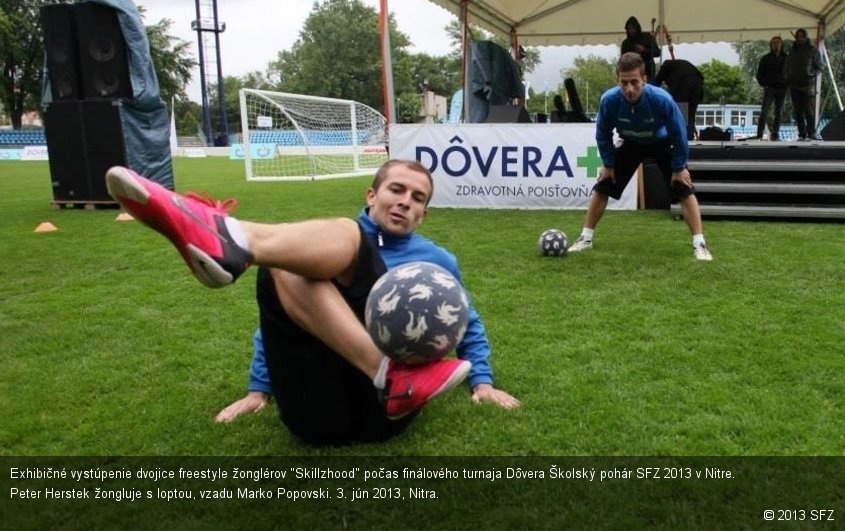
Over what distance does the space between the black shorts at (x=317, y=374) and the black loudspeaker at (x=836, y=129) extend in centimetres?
923

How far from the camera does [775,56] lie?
12.1 m

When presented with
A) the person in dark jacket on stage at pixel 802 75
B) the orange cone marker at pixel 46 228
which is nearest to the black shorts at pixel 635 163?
the orange cone marker at pixel 46 228

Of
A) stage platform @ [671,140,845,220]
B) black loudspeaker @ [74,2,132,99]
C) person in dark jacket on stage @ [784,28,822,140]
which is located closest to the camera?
stage platform @ [671,140,845,220]

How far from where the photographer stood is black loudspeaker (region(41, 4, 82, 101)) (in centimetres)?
1066

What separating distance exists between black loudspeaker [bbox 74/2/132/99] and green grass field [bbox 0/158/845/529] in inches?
205

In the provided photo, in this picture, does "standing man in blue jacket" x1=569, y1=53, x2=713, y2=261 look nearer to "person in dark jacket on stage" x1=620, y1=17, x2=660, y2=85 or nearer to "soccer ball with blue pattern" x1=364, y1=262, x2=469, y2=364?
"soccer ball with blue pattern" x1=364, y1=262, x2=469, y2=364

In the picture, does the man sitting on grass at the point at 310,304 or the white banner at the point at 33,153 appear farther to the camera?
the white banner at the point at 33,153

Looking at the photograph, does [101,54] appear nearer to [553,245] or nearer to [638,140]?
[553,245]

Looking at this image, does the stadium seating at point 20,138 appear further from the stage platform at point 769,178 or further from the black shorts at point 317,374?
the black shorts at point 317,374

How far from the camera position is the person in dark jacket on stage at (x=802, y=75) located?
1157cm

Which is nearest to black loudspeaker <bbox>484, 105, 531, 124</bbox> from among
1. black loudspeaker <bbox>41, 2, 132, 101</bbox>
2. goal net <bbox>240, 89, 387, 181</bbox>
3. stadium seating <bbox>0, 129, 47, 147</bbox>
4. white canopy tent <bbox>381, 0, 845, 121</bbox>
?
white canopy tent <bbox>381, 0, 845, 121</bbox>

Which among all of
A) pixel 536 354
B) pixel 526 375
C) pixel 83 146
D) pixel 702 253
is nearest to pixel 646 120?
pixel 702 253

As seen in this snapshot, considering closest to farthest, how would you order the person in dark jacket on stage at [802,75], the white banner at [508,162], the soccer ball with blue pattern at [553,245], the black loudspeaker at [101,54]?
the soccer ball with blue pattern at [553,245] < the white banner at [508,162] < the black loudspeaker at [101,54] < the person in dark jacket on stage at [802,75]

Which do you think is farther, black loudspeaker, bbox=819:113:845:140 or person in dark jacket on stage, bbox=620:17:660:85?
person in dark jacket on stage, bbox=620:17:660:85
